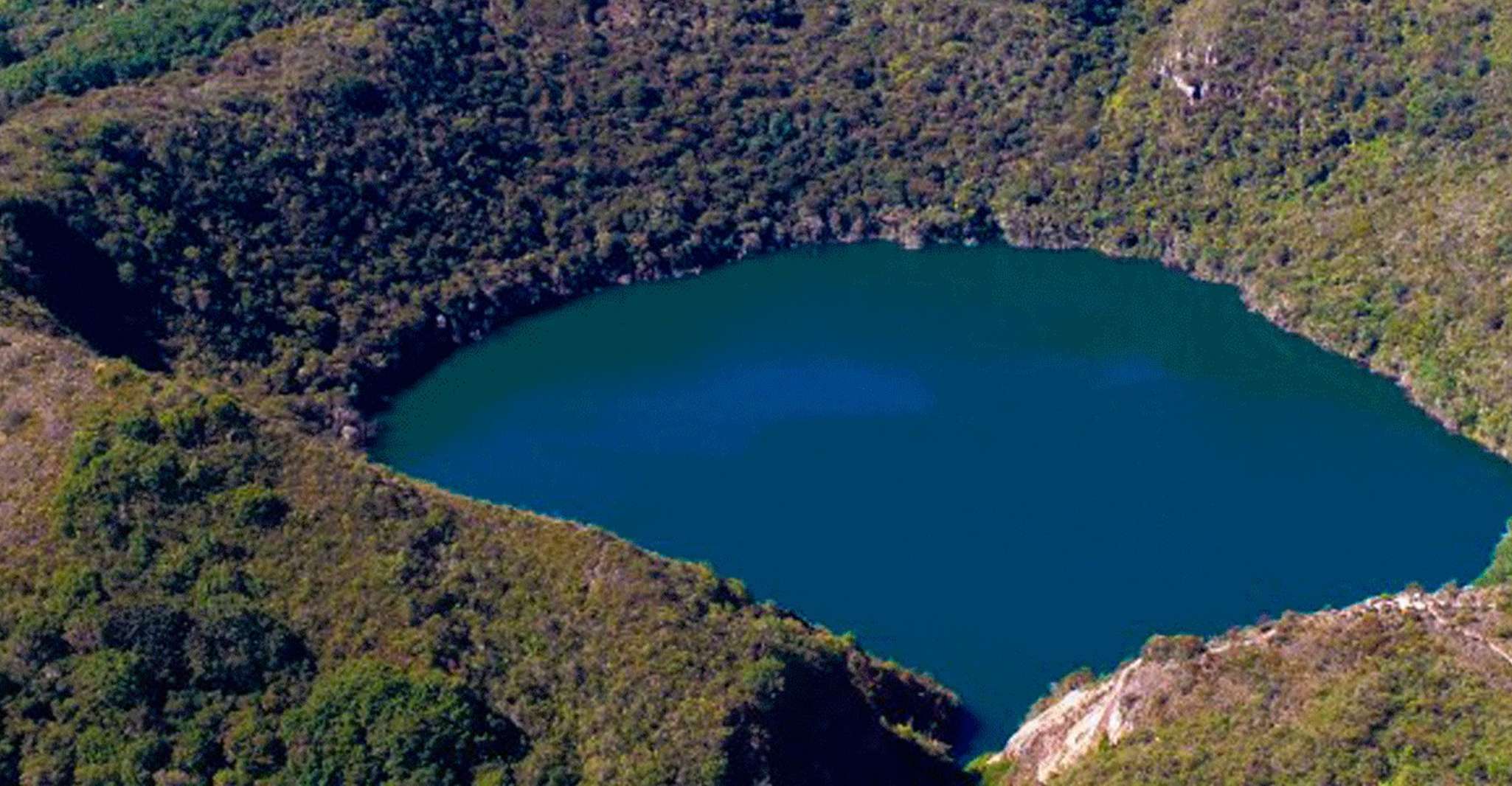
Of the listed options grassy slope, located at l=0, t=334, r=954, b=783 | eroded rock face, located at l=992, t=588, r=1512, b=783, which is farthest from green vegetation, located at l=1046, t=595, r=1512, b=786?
grassy slope, located at l=0, t=334, r=954, b=783

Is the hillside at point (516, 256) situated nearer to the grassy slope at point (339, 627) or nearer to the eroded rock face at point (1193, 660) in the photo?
the grassy slope at point (339, 627)

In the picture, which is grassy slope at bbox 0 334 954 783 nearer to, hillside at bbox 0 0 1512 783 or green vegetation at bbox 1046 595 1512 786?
hillside at bbox 0 0 1512 783

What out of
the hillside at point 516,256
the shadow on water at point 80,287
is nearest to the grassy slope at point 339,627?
the hillside at point 516,256

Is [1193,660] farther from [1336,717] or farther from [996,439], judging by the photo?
[996,439]

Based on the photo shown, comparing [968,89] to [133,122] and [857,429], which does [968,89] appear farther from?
[133,122]

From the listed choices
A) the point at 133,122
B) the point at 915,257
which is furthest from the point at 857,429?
the point at 133,122
